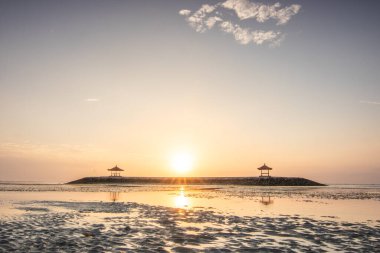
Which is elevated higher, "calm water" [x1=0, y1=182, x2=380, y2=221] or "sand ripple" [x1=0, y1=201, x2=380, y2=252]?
"sand ripple" [x1=0, y1=201, x2=380, y2=252]

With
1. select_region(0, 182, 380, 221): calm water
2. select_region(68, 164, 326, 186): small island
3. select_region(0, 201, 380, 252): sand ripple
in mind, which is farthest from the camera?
select_region(68, 164, 326, 186): small island

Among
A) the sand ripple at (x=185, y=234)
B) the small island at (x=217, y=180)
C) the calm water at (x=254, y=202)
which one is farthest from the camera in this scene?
the small island at (x=217, y=180)

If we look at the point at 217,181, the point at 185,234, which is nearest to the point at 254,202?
the point at 185,234

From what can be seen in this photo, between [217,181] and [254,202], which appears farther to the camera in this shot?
[217,181]

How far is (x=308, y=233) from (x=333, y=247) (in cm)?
299

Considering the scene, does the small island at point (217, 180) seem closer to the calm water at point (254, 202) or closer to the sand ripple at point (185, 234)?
the calm water at point (254, 202)

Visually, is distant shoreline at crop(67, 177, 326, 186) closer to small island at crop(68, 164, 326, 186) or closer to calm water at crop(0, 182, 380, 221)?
small island at crop(68, 164, 326, 186)

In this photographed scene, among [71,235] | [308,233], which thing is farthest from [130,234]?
[308,233]

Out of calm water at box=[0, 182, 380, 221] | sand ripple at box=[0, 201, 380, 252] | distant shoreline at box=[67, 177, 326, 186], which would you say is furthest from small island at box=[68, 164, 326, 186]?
sand ripple at box=[0, 201, 380, 252]

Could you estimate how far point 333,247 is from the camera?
41.4 ft

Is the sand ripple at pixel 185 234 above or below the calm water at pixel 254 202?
above

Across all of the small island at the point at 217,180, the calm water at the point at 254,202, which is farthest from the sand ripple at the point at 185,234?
the small island at the point at 217,180

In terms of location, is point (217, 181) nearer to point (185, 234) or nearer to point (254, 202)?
point (254, 202)

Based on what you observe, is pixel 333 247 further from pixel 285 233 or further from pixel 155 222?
pixel 155 222
